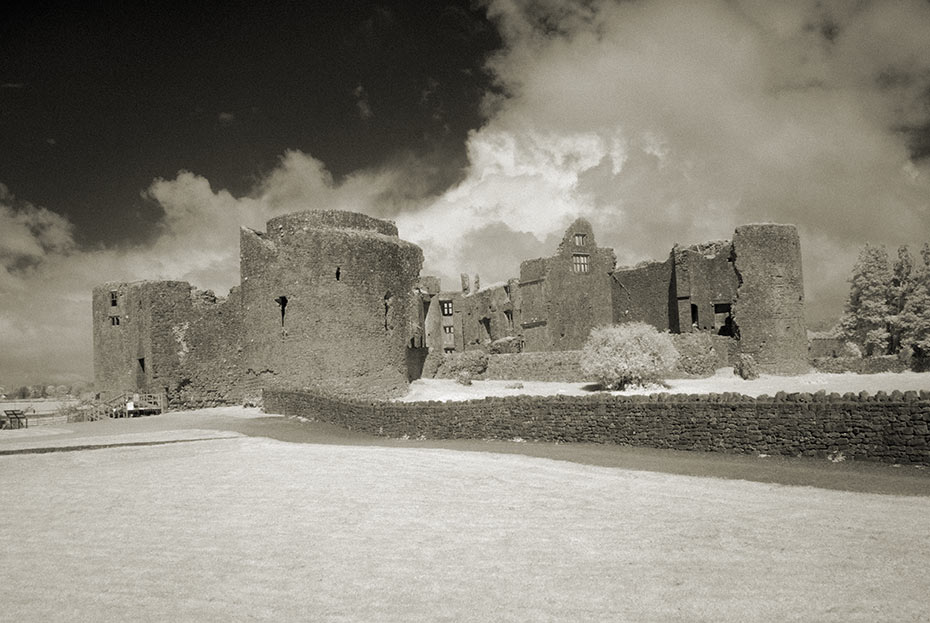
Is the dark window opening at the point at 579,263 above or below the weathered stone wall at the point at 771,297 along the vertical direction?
above

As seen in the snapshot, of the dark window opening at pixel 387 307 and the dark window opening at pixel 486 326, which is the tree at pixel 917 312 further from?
the dark window opening at pixel 387 307

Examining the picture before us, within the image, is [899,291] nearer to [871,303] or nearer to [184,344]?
[871,303]

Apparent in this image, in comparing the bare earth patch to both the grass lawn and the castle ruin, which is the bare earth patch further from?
the grass lawn

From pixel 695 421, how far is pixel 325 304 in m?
14.4

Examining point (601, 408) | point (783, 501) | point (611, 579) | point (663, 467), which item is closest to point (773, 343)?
point (601, 408)

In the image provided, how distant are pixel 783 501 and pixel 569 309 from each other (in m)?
33.6

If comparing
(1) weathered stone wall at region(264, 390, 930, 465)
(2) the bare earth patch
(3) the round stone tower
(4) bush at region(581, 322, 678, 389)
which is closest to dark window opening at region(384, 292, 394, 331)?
(3) the round stone tower

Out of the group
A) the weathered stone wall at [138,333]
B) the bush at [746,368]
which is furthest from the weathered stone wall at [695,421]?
the bush at [746,368]

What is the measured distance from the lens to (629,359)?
26609 mm

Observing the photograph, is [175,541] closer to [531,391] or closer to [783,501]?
[783,501]

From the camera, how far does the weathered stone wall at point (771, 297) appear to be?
3228 centimetres

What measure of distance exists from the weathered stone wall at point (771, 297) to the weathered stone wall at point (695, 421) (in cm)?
2086

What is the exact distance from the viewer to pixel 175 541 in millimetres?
6734

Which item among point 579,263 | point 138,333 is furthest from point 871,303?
point 138,333
